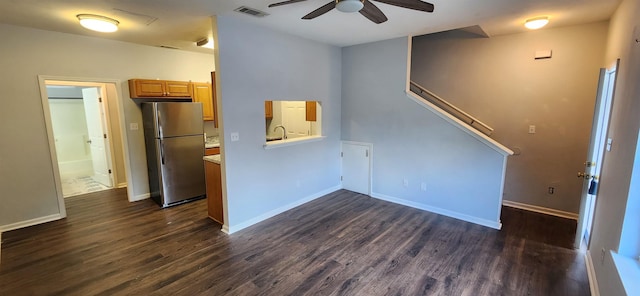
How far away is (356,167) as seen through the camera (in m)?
4.86

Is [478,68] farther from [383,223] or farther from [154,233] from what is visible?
[154,233]

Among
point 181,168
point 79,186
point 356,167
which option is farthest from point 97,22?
point 356,167

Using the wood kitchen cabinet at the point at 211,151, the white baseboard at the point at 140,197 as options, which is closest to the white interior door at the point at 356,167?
the wood kitchen cabinet at the point at 211,151

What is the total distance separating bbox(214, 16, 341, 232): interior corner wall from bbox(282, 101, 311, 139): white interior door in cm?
96

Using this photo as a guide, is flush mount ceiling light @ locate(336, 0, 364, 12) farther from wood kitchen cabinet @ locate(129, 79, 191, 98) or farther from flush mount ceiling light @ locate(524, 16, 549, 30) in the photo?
wood kitchen cabinet @ locate(129, 79, 191, 98)

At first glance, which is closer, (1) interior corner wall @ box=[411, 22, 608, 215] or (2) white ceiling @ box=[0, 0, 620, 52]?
(2) white ceiling @ box=[0, 0, 620, 52]

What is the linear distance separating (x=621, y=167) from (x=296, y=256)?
8.98 feet

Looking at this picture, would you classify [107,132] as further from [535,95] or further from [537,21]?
[535,95]

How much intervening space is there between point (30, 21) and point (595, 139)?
625 centimetres

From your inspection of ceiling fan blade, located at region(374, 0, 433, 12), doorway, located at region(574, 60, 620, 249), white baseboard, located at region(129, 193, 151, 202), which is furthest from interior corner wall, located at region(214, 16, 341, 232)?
doorway, located at region(574, 60, 620, 249)

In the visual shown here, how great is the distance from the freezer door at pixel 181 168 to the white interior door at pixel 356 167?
→ 8.12ft

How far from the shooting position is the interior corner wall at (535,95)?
355 centimetres

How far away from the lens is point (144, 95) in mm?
4324

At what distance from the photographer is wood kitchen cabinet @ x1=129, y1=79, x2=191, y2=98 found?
4266 millimetres
